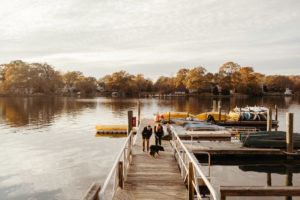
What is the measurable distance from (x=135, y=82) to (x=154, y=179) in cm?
16020

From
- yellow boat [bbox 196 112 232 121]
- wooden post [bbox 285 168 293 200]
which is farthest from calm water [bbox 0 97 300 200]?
yellow boat [bbox 196 112 232 121]

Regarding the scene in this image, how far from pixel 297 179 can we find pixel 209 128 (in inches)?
398

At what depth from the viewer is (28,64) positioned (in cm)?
13512

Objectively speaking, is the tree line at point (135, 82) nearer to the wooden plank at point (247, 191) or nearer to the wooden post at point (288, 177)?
the wooden post at point (288, 177)

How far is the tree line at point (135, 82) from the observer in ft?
420

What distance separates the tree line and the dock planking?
12193 centimetres

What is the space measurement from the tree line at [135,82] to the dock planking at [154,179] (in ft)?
400

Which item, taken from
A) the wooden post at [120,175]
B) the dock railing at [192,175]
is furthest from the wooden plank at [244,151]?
the wooden post at [120,175]

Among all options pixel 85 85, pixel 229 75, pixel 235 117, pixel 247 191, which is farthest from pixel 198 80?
pixel 247 191

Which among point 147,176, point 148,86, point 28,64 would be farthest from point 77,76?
point 147,176

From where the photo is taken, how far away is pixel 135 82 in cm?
16838

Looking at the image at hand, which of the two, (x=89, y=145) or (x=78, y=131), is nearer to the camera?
(x=89, y=145)

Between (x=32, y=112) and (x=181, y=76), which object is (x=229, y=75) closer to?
(x=181, y=76)

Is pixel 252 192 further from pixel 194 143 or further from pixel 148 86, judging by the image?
pixel 148 86
